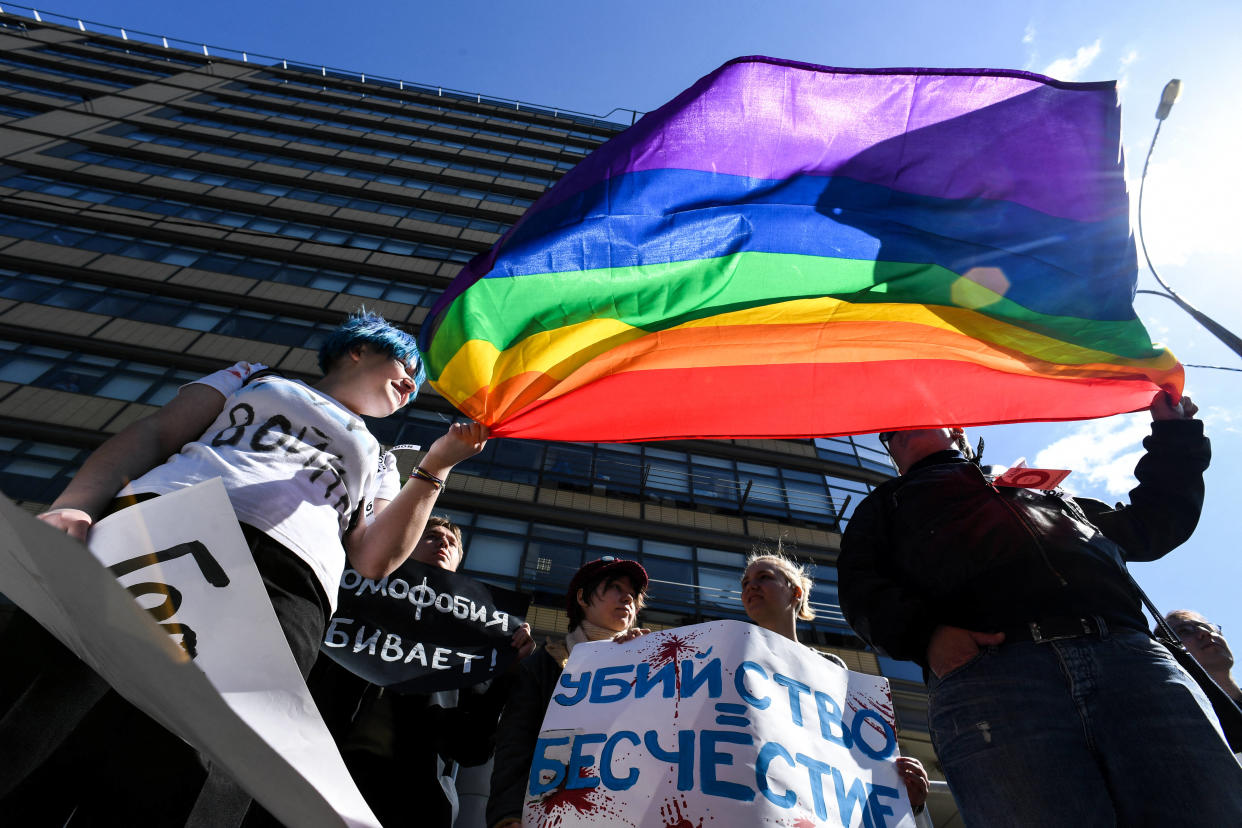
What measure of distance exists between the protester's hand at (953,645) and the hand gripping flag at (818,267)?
109 centimetres

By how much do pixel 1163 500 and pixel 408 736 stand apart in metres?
2.91

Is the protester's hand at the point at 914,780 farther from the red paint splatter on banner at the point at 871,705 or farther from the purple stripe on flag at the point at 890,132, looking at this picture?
the purple stripe on flag at the point at 890,132

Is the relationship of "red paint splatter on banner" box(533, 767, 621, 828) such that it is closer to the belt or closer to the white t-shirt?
the white t-shirt

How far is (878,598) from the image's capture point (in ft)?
6.45

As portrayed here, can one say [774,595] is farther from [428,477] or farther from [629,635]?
[428,477]

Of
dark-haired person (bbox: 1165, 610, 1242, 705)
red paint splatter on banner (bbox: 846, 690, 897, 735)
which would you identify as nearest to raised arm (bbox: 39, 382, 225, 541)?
red paint splatter on banner (bbox: 846, 690, 897, 735)

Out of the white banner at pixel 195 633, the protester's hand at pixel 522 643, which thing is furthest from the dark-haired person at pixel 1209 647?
the white banner at pixel 195 633

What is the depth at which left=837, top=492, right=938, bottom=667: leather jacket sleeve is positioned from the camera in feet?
6.23

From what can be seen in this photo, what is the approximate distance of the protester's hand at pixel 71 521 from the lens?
1.17 meters

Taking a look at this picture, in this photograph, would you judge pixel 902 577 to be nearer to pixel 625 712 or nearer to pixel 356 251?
pixel 625 712

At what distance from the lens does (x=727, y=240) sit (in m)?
2.90

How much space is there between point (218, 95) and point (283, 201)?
1143 cm

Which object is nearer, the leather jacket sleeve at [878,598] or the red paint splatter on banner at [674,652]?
the leather jacket sleeve at [878,598]

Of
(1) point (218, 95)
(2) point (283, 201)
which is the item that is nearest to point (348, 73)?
(1) point (218, 95)
